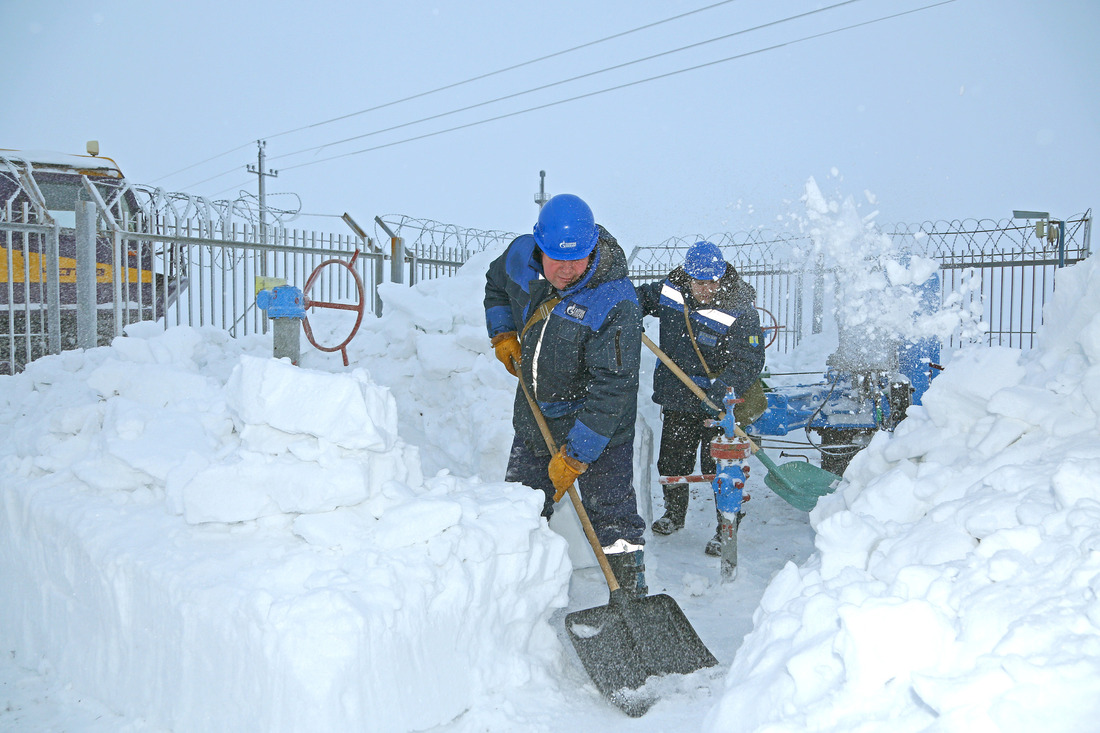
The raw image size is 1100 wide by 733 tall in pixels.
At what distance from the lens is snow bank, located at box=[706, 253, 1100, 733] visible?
1497 millimetres

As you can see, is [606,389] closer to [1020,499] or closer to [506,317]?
[506,317]

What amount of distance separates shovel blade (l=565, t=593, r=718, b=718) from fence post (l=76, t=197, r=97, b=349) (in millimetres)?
4995

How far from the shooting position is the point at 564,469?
3.08m

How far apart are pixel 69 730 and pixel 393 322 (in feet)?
13.3

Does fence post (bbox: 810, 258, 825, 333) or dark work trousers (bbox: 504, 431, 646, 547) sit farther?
fence post (bbox: 810, 258, 825, 333)

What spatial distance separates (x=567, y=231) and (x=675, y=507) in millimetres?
2286

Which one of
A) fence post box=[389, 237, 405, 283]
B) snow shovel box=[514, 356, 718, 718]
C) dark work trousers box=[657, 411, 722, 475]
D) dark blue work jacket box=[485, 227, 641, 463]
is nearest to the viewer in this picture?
snow shovel box=[514, 356, 718, 718]

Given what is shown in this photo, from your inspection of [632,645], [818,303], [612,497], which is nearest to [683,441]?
[612,497]

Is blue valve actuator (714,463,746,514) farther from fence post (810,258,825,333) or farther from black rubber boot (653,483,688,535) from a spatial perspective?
fence post (810,258,825,333)

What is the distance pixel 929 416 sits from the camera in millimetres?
2895

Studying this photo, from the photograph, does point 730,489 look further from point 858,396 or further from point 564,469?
point 858,396

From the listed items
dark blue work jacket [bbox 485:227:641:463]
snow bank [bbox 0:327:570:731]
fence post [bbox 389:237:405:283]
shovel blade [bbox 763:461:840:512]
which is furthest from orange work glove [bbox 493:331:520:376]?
fence post [bbox 389:237:405:283]

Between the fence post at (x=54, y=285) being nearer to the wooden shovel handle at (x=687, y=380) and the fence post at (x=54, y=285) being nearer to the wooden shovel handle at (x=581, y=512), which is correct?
the wooden shovel handle at (x=581, y=512)

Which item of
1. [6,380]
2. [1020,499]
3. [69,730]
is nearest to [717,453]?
[1020,499]
